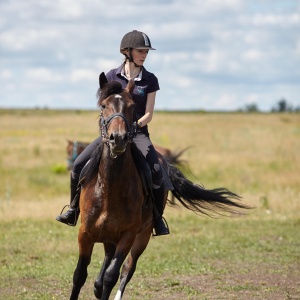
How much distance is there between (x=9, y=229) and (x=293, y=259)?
645cm

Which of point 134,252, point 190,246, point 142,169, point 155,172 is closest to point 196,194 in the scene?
point 134,252

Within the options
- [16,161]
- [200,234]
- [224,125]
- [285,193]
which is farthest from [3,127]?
[200,234]

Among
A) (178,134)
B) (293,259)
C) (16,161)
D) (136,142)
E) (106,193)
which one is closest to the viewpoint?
(106,193)

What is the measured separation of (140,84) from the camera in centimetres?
802

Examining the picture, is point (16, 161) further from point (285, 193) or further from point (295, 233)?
point (295, 233)

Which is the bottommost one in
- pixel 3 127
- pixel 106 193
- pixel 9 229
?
pixel 3 127

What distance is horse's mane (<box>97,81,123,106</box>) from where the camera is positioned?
7.25 meters

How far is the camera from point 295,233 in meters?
15.8

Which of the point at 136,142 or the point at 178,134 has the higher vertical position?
the point at 136,142

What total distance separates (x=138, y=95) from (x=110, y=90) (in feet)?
2.60

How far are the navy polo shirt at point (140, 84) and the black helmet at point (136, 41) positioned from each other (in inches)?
11.2

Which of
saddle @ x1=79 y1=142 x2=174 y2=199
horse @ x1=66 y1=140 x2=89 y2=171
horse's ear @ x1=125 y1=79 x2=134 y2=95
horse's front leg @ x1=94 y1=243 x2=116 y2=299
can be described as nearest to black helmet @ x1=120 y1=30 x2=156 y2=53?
horse's ear @ x1=125 y1=79 x2=134 y2=95

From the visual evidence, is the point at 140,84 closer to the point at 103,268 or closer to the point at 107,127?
the point at 107,127

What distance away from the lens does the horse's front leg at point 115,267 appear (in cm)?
746
